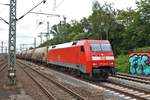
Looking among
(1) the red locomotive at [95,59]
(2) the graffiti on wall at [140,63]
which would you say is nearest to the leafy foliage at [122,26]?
(2) the graffiti on wall at [140,63]

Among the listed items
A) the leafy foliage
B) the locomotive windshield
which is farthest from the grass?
the locomotive windshield

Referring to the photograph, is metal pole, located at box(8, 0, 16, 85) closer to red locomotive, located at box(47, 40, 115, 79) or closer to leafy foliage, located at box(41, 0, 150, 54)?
red locomotive, located at box(47, 40, 115, 79)

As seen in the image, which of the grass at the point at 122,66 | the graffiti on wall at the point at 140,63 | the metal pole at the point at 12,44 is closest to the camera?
the metal pole at the point at 12,44

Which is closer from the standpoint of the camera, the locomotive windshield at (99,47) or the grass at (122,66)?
the locomotive windshield at (99,47)

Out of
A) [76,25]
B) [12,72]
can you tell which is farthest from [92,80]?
[76,25]

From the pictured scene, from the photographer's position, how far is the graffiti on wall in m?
30.6

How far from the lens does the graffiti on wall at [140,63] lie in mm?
30578

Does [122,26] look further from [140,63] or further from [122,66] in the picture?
[140,63]

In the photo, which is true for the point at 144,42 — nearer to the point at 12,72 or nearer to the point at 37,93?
the point at 12,72

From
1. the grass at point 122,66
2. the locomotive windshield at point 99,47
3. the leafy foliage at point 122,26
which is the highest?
the leafy foliage at point 122,26

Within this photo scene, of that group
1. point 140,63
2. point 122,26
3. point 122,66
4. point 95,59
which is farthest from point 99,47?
point 122,26

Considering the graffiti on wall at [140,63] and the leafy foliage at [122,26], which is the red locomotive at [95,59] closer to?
the graffiti on wall at [140,63]

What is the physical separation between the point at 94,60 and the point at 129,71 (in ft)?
31.4

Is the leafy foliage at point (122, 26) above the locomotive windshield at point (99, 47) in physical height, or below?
above
